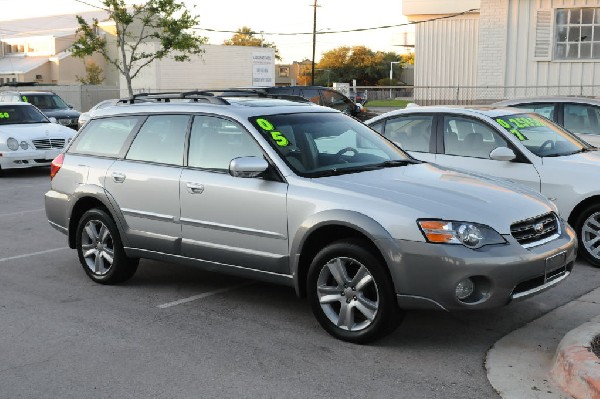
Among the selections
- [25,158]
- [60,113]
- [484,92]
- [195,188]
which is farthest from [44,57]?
[195,188]

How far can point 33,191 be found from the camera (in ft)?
45.4

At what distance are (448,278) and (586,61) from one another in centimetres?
2033

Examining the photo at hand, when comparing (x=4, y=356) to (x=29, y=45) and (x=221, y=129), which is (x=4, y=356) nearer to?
(x=221, y=129)

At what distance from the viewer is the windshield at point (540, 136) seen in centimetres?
830

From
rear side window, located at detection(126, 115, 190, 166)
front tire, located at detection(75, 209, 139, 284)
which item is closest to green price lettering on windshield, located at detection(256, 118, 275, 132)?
rear side window, located at detection(126, 115, 190, 166)

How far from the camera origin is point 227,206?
6.02 metres

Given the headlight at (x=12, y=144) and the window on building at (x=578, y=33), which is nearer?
the headlight at (x=12, y=144)

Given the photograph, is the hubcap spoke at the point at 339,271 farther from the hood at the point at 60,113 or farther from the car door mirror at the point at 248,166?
the hood at the point at 60,113

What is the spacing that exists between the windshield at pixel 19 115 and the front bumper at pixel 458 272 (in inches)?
545

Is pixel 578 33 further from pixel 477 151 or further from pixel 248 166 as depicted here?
pixel 248 166

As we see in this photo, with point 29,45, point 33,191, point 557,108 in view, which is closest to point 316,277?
point 557,108

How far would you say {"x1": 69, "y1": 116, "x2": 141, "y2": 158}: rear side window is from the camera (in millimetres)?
7125

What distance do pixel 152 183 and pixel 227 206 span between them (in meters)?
0.92

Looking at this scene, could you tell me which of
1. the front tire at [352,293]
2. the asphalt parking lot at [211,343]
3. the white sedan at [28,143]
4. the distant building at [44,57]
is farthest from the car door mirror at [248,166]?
the distant building at [44,57]
